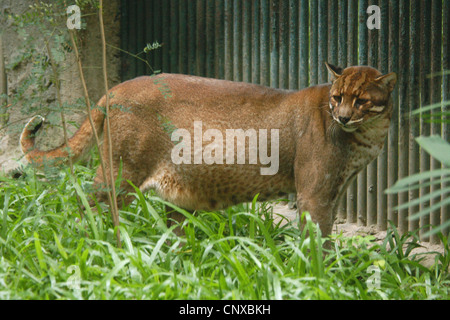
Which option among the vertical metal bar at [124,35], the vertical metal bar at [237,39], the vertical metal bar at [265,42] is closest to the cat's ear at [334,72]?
the vertical metal bar at [265,42]

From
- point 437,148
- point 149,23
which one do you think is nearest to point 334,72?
point 437,148

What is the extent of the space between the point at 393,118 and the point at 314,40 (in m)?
1.15

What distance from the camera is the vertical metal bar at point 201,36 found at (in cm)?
703

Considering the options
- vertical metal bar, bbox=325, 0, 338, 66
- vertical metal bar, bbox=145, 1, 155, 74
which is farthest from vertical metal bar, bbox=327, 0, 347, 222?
vertical metal bar, bbox=145, 1, 155, 74

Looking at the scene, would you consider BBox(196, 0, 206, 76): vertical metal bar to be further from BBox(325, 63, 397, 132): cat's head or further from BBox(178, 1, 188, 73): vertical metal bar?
BBox(325, 63, 397, 132): cat's head

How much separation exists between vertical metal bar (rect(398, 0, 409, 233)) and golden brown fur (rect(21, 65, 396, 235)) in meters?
1.10

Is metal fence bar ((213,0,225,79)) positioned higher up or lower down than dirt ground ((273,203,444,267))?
higher up

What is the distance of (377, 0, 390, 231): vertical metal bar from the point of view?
5.54 metres

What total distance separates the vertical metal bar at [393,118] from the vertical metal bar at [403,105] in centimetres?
4

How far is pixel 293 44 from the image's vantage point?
623cm

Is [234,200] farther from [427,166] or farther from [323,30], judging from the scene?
[323,30]

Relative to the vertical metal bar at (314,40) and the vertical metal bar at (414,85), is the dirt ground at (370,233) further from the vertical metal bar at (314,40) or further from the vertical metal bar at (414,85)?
the vertical metal bar at (314,40)

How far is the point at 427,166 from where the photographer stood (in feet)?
17.5

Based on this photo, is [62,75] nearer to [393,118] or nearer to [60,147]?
[60,147]
